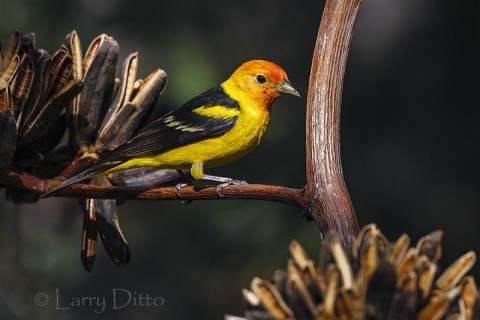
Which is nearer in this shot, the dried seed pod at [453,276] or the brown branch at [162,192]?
the dried seed pod at [453,276]

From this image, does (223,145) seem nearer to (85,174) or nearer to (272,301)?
(85,174)

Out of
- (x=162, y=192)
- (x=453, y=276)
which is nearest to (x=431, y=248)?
(x=453, y=276)

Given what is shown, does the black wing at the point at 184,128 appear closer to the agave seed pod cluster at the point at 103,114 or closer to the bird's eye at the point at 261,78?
the bird's eye at the point at 261,78

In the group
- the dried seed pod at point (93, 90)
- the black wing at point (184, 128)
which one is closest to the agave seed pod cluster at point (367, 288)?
the dried seed pod at point (93, 90)

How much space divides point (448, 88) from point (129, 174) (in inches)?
177

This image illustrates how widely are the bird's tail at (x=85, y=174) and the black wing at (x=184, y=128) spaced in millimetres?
662

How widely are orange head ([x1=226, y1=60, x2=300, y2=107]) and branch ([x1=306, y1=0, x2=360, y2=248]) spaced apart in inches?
67.9

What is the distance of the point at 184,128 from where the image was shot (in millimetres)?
3064

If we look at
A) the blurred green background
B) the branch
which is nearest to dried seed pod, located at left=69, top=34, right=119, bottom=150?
the branch

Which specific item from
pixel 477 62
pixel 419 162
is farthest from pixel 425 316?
pixel 477 62

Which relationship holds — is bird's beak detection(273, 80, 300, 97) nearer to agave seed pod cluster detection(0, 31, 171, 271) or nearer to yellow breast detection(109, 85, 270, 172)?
yellow breast detection(109, 85, 270, 172)

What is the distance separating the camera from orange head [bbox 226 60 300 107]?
3113 mm

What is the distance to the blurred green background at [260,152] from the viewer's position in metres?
4.68

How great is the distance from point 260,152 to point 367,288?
4.31m
